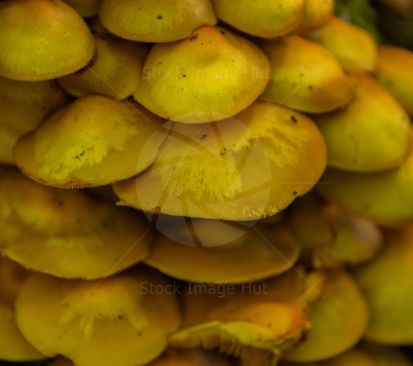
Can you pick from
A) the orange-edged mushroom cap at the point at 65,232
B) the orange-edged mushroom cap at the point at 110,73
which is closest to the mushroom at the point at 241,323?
the orange-edged mushroom cap at the point at 65,232

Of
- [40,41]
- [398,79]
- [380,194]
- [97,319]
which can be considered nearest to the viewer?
[40,41]

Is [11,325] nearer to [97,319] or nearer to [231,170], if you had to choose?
[97,319]

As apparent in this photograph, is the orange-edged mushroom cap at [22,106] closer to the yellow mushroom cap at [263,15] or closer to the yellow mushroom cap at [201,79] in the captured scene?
the yellow mushroom cap at [201,79]

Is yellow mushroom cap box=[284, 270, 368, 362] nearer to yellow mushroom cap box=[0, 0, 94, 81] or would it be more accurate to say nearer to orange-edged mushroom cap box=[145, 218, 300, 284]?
orange-edged mushroom cap box=[145, 218, 300, 284]

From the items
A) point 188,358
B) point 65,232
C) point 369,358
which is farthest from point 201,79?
point 369,358

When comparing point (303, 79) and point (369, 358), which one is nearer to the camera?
point (303, 79)

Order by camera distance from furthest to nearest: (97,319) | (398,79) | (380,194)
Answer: (398,79) → (380,194) → (97,319)

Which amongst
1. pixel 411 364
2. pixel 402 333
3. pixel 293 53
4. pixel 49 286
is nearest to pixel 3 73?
pixel 49 286
